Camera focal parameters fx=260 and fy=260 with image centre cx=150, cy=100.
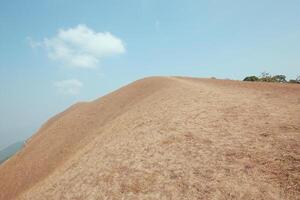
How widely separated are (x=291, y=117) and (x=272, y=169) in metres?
6.61

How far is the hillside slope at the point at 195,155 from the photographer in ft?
34.4

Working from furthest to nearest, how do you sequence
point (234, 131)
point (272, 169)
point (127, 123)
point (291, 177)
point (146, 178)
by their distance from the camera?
point (127, 123)
point (234, 131)
point (146, 178)
point (272, 169)
point (291, 177)

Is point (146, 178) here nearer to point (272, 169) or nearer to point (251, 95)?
point (272, 169)

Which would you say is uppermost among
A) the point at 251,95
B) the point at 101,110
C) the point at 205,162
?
the point at 101,110

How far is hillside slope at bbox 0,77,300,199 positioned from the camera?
1050cm

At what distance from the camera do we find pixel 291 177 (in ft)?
32.9

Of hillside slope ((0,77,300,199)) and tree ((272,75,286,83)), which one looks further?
tree ((272,75,286,83))

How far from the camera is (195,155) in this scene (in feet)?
43.1

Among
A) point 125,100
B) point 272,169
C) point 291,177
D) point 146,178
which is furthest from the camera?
point 125,100

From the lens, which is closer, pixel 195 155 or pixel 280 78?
pixel 195 155

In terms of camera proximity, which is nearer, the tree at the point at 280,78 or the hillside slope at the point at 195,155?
the hillside slope at the point at 195,155

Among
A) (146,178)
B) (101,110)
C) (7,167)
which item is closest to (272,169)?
(146,178)

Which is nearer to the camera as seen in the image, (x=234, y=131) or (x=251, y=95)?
(x=234, y=131)

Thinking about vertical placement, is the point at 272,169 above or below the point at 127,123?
below
